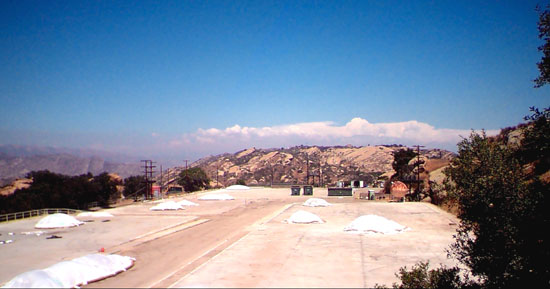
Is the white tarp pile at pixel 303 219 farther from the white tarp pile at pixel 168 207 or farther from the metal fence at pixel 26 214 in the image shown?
the metal fence at pixel 26 214

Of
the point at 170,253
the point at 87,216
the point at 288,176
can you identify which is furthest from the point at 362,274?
the point at 288,176

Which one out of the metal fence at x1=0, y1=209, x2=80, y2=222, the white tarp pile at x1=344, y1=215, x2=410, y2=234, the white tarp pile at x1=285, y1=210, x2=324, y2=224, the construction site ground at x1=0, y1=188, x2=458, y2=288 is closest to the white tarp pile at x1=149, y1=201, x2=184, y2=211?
the construction site ground at x1=0, y1=188, x2=458, y2=288

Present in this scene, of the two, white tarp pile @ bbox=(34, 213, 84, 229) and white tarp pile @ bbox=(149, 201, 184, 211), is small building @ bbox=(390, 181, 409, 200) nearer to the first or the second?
white tarp pile @ bbox=(149, 201, 184, 211)

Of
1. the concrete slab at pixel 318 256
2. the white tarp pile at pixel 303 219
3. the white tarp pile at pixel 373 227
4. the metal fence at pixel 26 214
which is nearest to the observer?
the concrete slab at pixel 318 256

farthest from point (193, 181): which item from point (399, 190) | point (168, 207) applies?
point (399, 190)

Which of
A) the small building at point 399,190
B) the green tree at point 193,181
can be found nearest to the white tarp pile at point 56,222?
the small building at point 399,190

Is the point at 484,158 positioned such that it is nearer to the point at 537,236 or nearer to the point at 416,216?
the point at 537,236
